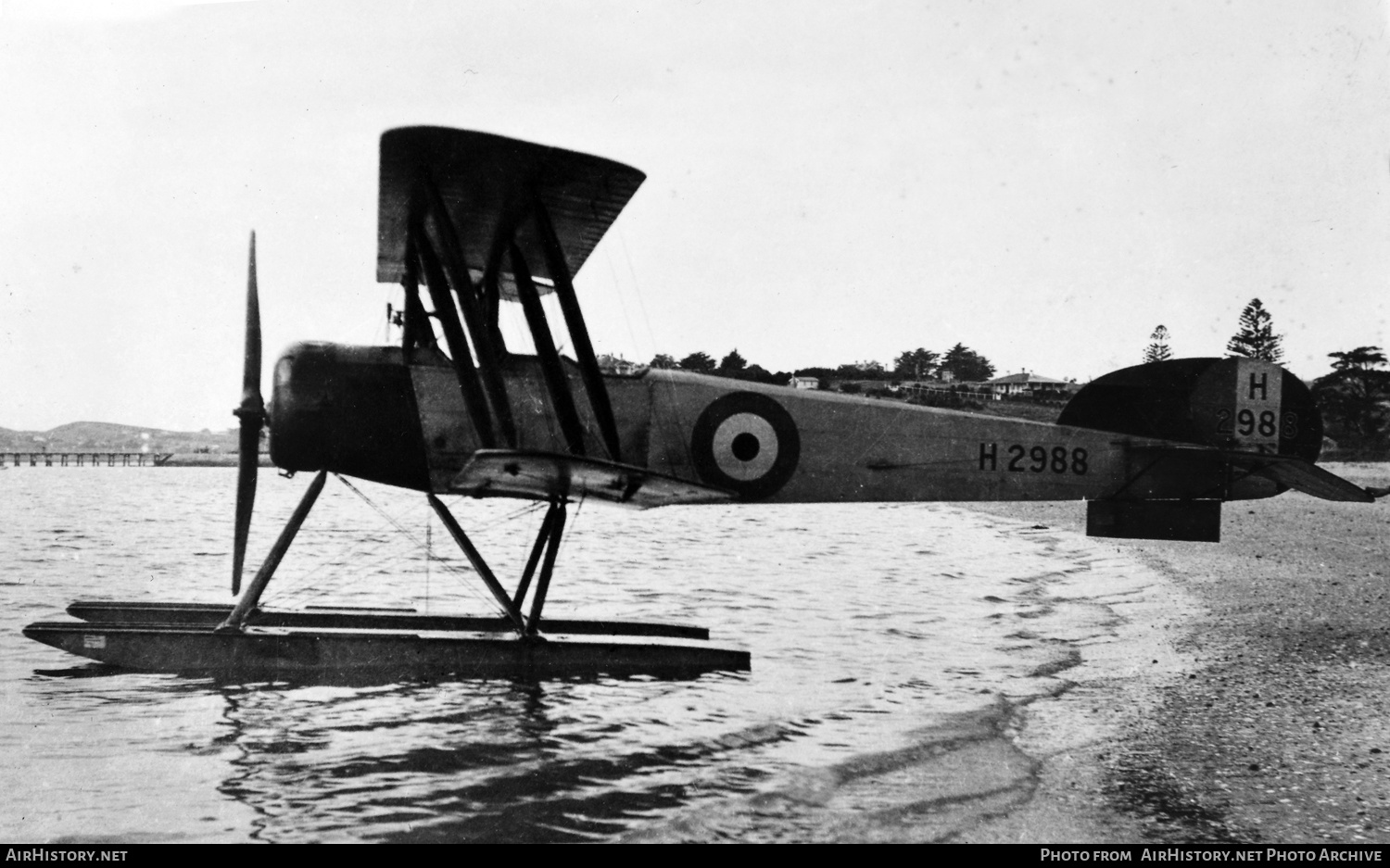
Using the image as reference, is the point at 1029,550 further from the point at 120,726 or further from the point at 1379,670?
the point at 120,726

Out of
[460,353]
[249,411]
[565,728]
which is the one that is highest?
[460,353]

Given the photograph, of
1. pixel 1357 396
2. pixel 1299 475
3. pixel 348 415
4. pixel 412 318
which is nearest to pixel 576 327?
pixel 412 318

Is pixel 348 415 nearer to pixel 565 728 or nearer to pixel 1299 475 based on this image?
pixel 565 728

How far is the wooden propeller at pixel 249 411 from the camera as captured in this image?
722 centimetres

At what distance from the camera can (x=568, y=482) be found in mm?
6527

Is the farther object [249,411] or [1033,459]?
[1033,459]

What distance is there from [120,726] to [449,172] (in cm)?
392

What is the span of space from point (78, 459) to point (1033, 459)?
102227 millimetres

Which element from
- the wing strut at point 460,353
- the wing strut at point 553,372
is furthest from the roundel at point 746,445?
the wing strut at point 460,353

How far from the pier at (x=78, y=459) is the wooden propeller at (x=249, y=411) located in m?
96.3

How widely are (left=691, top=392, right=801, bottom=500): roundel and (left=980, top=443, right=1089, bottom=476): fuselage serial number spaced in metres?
1.75

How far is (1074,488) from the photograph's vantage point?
882 cm

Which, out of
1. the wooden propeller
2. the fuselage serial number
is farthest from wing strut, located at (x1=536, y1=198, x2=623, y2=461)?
the fuselage serial number

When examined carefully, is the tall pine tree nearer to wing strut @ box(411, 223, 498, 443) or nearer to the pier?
wing strut @ box(411, 223, 498, 443)
